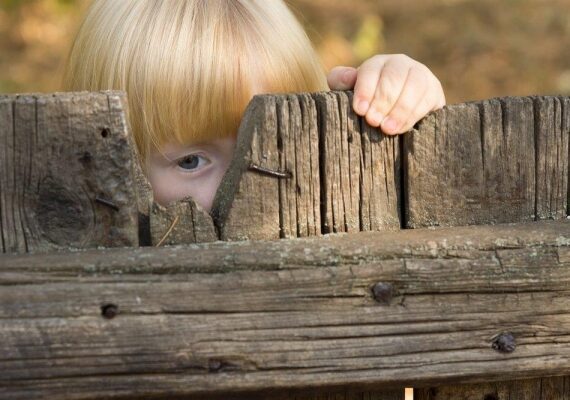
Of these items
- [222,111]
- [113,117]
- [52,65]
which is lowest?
[113,117]

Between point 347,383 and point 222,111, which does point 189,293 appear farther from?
point 222,111

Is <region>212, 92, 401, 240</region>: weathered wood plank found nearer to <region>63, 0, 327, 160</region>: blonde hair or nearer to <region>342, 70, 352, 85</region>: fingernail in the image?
<region>342, 70, 352, 85</region>: fingernail

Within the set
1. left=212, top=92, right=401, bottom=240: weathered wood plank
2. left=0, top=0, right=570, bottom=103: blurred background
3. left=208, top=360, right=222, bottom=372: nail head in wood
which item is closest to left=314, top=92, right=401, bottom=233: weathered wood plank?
left=212, top=92, right=401, bottom=240: weathered wood plank

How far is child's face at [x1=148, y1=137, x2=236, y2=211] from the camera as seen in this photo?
Result: 7.98 feet

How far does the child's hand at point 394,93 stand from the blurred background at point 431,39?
5492mm

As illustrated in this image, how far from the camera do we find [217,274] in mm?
1658

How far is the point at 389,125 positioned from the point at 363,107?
66mm

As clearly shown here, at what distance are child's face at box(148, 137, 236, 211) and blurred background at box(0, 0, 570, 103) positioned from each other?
4.97m

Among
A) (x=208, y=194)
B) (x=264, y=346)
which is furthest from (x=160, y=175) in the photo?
(x=264, y=346)

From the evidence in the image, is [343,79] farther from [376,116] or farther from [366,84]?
[376,116]

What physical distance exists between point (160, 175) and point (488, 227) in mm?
1018

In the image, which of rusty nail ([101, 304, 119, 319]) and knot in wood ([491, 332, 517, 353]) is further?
knot in wood ([491, 332, 517, 353])

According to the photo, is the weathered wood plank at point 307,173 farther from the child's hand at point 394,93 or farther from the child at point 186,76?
the child at point 186,76

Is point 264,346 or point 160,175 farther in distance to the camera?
point 160,175
